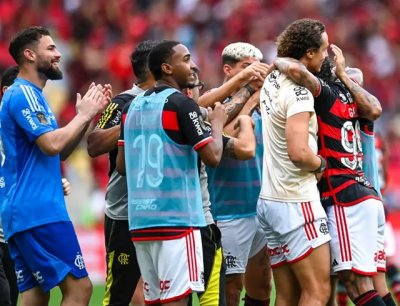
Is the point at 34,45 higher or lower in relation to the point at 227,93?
higher

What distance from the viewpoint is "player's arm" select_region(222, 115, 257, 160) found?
8.17 meters

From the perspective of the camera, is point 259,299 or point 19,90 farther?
point 259,299

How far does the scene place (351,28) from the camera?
21.8 meters

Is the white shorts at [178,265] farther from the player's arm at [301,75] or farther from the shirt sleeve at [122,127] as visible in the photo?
the player's arm at [301,75]

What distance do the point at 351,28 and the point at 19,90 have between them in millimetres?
14303

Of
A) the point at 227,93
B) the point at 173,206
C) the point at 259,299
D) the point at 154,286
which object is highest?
the point at 227,93

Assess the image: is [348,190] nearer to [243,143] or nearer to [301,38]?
[243,143]

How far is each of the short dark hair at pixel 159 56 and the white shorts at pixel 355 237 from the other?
66.6 inches

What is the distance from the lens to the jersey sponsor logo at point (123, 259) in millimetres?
8930

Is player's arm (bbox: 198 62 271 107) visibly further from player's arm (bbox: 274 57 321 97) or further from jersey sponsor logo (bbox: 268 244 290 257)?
jersey sponsor logo (bbox: 268 244 290 257)

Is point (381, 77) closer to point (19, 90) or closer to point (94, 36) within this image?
point (94, 36)

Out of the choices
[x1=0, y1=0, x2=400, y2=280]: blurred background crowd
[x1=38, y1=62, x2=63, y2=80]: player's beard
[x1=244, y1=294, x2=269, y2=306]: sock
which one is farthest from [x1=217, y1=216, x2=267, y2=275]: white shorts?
[x1=0, y1=0, x2=400, y2=280]: blurred background crowd

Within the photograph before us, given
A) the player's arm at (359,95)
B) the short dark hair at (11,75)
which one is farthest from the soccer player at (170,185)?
the short dark hair at (11,75)

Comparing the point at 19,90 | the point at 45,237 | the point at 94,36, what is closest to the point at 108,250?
the point at 45,237
